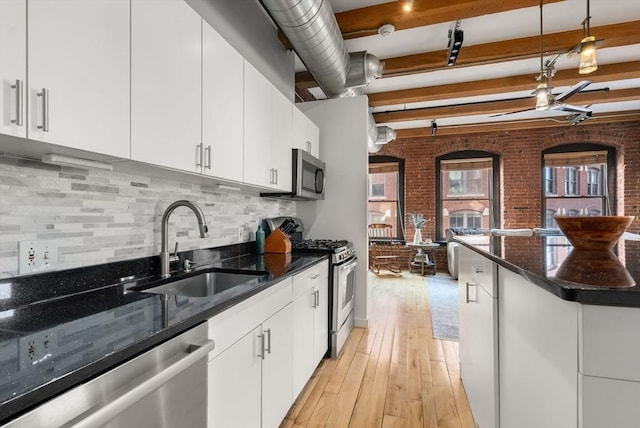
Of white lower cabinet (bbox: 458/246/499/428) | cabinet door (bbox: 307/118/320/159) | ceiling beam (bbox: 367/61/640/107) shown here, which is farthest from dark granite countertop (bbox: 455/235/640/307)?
ceiling beam (bbox: 367/61/640/107)

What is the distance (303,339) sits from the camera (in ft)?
6.65

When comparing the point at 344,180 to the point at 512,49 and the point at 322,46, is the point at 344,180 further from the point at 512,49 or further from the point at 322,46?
the point at 512,49

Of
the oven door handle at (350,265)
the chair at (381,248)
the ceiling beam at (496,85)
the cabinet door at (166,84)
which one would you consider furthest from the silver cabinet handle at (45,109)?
the chair at (381,248)

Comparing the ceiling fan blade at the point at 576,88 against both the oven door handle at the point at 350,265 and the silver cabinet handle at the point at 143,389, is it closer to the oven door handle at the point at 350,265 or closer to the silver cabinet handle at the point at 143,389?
the oven door handle at the point at 350,265

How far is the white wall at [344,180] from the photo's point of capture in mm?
3387

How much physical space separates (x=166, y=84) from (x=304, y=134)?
1757 mm

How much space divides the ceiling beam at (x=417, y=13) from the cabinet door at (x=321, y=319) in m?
2.05

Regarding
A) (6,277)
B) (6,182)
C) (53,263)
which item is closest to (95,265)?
(53,263)

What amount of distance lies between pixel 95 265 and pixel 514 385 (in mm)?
1802

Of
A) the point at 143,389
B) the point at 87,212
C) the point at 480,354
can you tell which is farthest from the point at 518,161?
the point at 143,389

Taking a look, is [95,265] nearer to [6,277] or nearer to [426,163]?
[6,277]

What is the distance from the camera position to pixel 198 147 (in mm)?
1507

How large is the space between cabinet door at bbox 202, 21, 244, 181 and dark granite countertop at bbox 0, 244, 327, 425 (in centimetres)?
64

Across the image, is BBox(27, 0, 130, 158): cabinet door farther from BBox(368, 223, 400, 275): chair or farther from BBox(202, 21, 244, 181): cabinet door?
BBox(368, 223, 400, 275): chair
